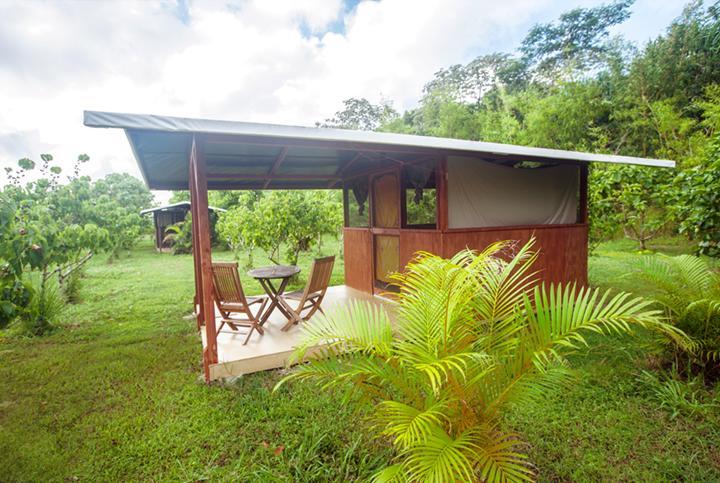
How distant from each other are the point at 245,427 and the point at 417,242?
125 inches

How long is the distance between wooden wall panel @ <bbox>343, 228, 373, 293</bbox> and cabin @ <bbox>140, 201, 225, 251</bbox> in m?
13.1

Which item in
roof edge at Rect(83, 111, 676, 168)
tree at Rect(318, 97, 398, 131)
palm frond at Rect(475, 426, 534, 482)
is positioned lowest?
palm frond at Rect(475, 426, 534, 482)

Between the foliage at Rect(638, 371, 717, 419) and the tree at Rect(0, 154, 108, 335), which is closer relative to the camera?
the foliage at Rect(638, 371, 717, 419)

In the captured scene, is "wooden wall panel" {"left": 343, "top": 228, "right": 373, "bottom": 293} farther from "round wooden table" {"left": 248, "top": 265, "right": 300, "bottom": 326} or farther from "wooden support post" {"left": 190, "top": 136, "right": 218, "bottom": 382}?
"wooden support post" {"left": 190, "top": 136, "right": 218, "bottom": 382}

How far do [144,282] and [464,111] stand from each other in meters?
19.6

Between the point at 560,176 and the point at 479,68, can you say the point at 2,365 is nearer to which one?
the point at 560,176

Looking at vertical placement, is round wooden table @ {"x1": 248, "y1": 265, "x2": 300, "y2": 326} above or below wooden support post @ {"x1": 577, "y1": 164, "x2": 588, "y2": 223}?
below

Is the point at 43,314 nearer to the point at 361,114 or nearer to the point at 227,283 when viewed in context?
the point at 227,283

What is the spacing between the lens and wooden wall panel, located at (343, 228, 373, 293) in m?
6.40

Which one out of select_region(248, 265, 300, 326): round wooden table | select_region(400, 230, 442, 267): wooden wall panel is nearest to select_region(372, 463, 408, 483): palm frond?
select_region(248, 265, 300, 326): round wooden table

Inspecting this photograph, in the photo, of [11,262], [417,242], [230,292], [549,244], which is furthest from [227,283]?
[549,244]

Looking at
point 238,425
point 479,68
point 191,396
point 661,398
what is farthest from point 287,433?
point 479,68

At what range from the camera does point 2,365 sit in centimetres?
403

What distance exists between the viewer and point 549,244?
5398 millimetres
